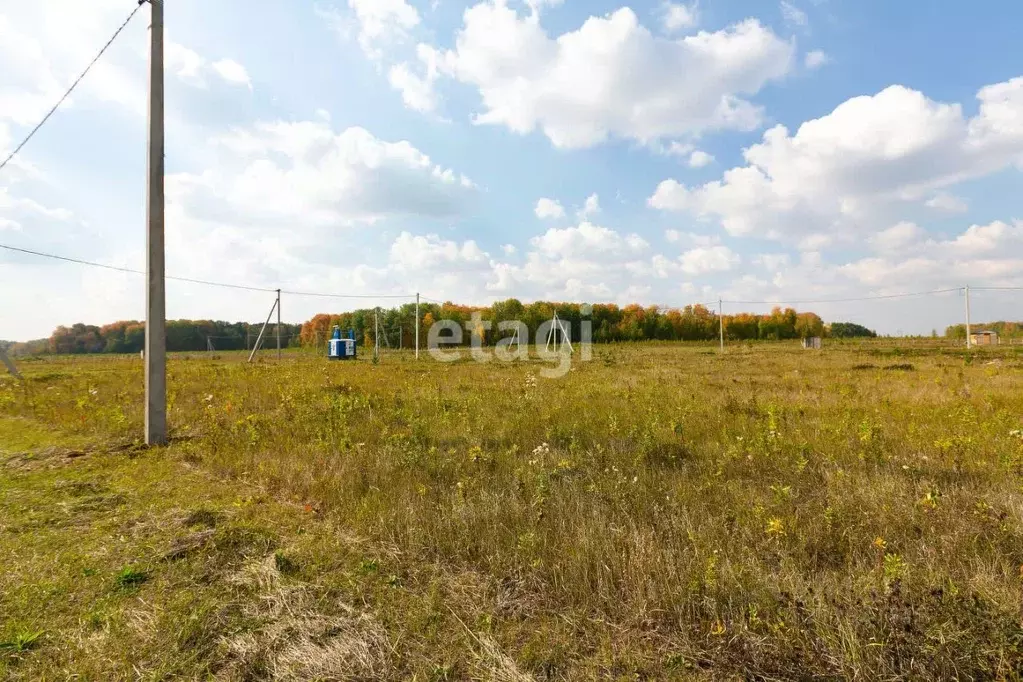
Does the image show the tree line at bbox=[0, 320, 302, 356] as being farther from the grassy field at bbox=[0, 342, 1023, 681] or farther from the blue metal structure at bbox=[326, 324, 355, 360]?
the grassy field at bbox=[0, 342, 1023, 681]

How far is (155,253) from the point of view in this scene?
704cm

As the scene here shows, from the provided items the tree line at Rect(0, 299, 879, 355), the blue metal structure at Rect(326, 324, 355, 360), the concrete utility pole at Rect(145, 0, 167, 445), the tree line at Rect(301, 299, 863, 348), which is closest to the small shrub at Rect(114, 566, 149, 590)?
the concrete utility pole at Rect(145, 0, 167, 445)

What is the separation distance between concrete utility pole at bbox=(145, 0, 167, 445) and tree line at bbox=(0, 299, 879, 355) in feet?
91.9

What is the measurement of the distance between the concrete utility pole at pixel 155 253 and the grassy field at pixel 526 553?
815mm

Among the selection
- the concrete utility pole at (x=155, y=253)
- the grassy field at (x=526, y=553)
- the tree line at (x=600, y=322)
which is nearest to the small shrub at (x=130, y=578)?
the grassy field at (x=526, y=553)

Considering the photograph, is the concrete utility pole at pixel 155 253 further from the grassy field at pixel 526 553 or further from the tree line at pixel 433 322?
the tree line at pixel 433 322

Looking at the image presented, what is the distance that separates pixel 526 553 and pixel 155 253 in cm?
708

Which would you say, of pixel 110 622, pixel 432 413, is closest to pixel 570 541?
pixel 110 622

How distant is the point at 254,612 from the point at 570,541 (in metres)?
1.87

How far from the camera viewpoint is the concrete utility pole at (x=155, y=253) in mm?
6855

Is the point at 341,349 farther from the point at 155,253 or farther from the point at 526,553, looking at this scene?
the point at 526,553

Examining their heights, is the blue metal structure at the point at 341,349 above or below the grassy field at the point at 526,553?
above

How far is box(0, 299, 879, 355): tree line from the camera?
5388 centimetres

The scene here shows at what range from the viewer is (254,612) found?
2639 mm
